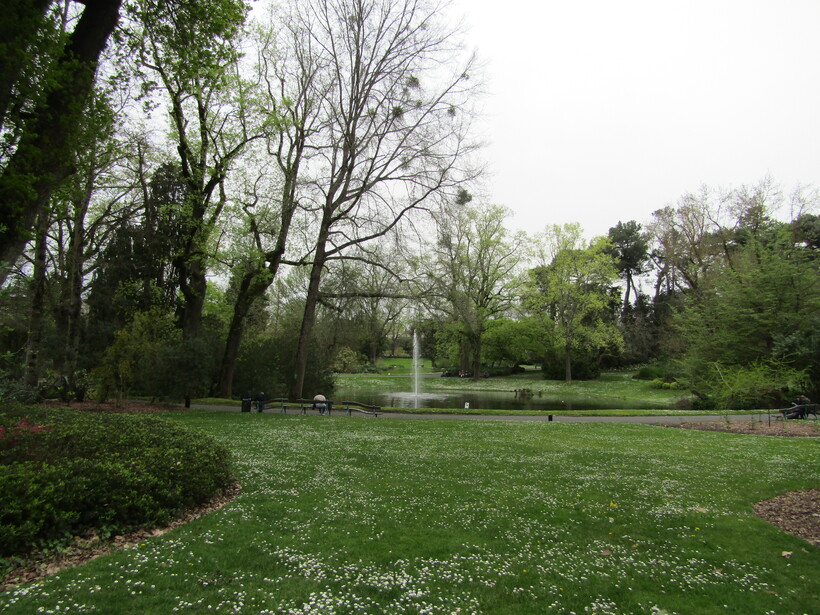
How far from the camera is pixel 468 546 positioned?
5.36 m

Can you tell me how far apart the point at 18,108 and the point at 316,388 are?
21433mm

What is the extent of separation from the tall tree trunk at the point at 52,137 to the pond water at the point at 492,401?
77.3 feet

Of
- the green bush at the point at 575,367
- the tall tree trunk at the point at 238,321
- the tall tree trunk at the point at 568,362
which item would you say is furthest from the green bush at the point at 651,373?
the tall tree trunk at the point at 238,321

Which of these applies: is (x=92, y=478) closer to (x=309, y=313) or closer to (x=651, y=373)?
(x=309, y=313)

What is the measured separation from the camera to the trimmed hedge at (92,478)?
15.9 feet

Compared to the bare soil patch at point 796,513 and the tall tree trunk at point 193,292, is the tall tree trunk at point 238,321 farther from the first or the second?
the bare soil patch at point 796,513

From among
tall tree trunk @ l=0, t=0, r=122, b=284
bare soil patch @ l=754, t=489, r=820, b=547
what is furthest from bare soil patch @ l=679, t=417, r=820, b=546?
tall tree trunk @ l=0, t=0, r=122, b=284

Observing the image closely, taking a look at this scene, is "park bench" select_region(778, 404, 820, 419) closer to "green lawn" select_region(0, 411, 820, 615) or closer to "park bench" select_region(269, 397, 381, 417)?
"green lawn" select_region(0, 411, 820, 615)

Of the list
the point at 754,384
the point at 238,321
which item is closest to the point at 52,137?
the point at 238,321

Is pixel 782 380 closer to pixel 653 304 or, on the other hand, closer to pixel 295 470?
pixel 295 470

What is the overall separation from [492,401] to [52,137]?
98.6ft

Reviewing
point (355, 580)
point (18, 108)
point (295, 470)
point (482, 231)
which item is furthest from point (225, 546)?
point (482, 231)

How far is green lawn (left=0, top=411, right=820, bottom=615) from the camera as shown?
4.14 metres

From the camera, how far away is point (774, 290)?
25188 mm
